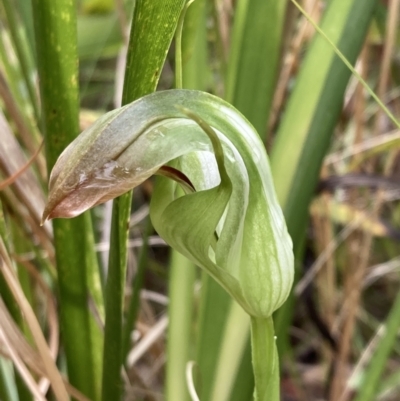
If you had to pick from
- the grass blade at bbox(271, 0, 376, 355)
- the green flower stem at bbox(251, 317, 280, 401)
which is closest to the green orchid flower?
the green flower stem at bbox(251, 317, 280, 401)

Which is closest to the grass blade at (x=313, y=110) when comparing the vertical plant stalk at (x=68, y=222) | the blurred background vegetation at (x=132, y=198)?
the blurred background vegetation at (x=132, y=198)

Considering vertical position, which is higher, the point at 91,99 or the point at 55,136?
the point at 55,136

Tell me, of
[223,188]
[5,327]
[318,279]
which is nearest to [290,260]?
[223,188]

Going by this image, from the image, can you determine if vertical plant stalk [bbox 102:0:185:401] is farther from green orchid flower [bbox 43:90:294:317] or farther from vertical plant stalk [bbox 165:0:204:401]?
vertical plant stalk [bbox 165:0:204:401]

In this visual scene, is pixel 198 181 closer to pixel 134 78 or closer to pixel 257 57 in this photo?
pixel 134 78

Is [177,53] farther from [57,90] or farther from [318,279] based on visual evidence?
[318,279]
